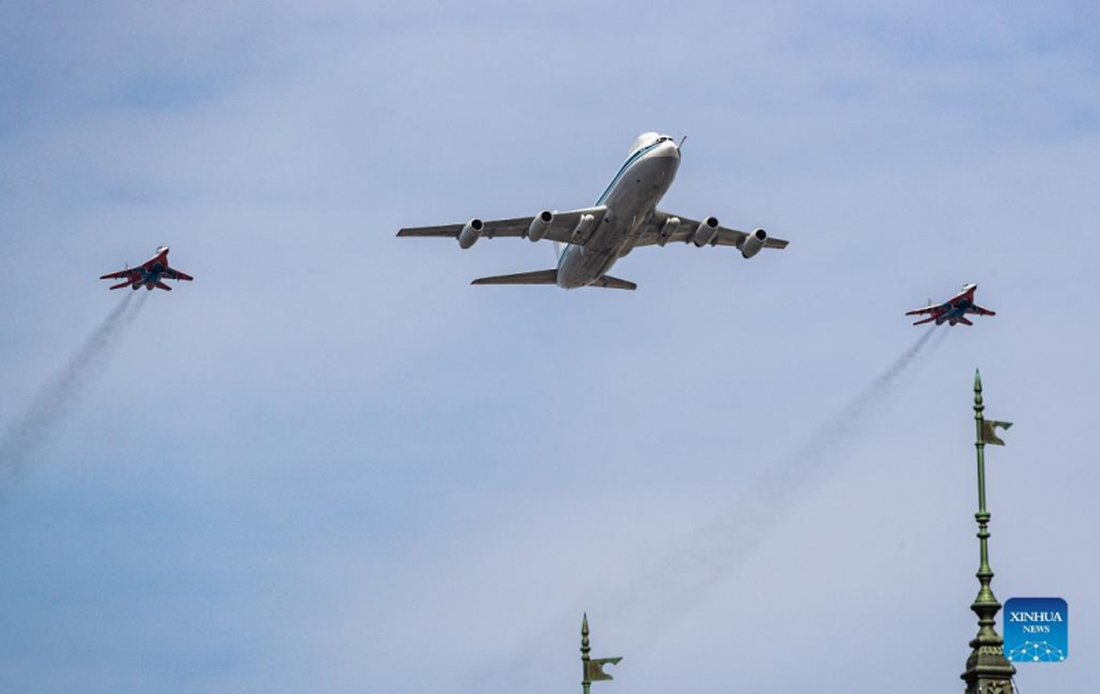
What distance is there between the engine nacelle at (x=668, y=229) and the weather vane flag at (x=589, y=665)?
72.1 metres

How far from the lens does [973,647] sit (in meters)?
34.2

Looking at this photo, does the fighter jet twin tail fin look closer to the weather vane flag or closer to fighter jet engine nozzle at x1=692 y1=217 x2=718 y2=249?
fighter jet engine nozzle at x1=692 y1=217 x2=718 y2=249

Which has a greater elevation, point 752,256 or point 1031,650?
point 752,256

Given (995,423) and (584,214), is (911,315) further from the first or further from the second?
(995,423)

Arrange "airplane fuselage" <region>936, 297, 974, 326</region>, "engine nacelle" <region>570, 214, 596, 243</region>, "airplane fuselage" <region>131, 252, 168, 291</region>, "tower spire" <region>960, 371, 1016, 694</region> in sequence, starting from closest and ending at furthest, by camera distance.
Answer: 1. "tower spire" <region>960, 371, 1016, 694</region>
2. "engine nacelle" <region>570, 214, 596, 243</region>
3. "airplane fuselage" <region>131, 252, 168, 291</region>
4. "airplane fuselage" <region>936, 297, 974, 326</region>

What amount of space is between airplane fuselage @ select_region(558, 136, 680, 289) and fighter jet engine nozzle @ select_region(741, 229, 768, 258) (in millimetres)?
7902

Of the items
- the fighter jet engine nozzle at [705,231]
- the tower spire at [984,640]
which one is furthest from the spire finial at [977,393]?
the fighter jet engine nozzle at [705,231]

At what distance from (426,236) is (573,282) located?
8964 millimetres

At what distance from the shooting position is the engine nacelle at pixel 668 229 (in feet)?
404

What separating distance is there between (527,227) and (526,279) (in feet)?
29.8

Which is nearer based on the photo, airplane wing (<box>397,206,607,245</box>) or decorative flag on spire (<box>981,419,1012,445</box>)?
decorative flag on spire (<box>981,419,1012,445</box>)

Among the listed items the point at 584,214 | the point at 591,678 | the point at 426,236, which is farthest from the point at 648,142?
the point at 591,678

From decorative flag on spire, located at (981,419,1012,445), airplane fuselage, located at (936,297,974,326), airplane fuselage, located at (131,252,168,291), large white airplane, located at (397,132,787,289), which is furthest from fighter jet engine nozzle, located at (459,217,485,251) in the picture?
decorative flag on spire, located at (981,419,1012,445)

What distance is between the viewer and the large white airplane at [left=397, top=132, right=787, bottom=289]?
11106 centimetres
